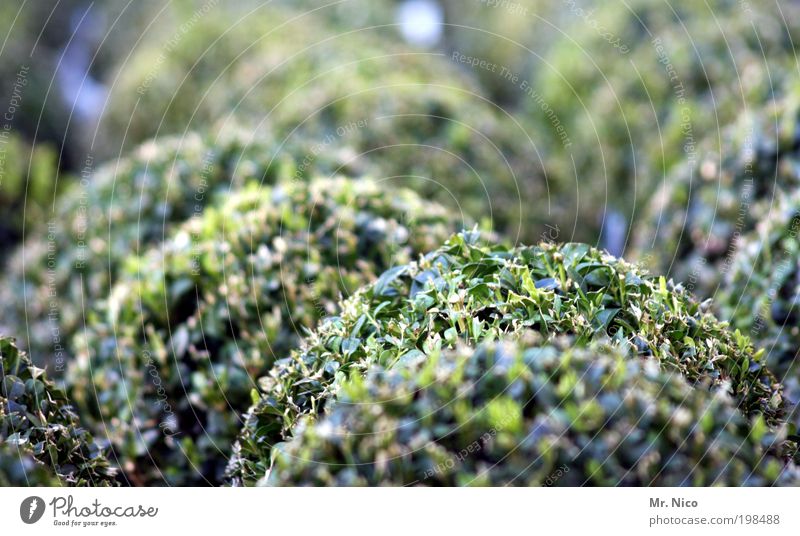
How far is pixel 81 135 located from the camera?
11.5m

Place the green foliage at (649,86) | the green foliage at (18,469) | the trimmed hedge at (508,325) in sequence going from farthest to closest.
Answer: the green foliage at (649,86), the trimmed hedge at (508,325), the green foliage at (18,469)

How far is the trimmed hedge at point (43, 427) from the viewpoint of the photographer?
8.44 ft

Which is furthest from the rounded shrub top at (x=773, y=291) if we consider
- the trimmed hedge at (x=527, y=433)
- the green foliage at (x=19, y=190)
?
the green foliage at (x=19, y=190)

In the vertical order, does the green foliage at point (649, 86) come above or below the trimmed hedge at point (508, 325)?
above

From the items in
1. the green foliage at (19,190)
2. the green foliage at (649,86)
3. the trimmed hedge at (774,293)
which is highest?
the green foliage at (649,86)

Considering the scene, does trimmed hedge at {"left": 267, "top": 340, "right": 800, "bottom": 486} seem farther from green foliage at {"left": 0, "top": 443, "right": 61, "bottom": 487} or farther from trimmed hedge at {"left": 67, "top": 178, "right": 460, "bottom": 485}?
trimmed hedge at {"left": 67, "top": 178, "right": 460, "bottom": 485}

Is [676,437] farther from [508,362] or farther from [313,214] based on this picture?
[313,214]

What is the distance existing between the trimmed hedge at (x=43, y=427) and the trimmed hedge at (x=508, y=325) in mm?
524

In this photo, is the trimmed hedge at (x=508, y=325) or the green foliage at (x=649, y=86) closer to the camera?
the trimmed hedge at (x=508, y=325)

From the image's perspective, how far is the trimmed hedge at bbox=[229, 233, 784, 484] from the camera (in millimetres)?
2508

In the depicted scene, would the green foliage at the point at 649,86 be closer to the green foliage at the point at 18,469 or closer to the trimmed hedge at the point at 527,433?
the trimmed hedge at the point at 527,433

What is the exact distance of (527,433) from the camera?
2.03 metres
